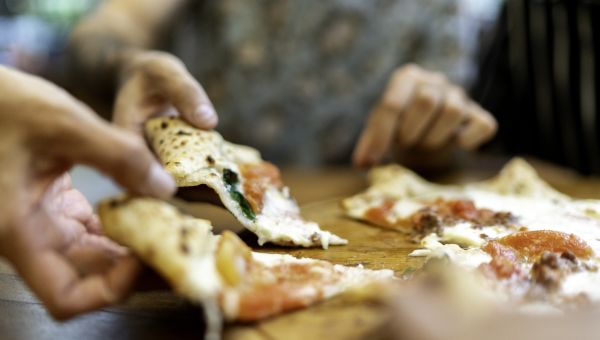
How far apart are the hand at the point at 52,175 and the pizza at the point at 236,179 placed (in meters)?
0.57

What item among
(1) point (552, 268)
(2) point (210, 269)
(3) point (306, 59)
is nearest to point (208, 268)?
(2) point (210, 269)

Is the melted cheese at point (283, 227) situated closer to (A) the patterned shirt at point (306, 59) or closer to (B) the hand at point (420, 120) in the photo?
(B) the hand at point (420, 120)

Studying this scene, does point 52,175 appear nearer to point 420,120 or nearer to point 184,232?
point 184,232

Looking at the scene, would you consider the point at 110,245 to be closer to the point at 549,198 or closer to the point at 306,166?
the point at 549,198

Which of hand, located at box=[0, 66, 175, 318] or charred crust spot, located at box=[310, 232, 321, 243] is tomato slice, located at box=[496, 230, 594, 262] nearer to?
charred crust spot, located at box=[310, 232, 321, 243]

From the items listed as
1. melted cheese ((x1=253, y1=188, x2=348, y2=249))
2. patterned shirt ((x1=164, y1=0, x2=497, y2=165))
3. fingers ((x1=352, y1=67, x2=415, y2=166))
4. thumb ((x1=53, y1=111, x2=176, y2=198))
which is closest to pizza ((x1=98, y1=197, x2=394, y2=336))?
thumb ((x1=53, y1=111, x2=176, y2=198))

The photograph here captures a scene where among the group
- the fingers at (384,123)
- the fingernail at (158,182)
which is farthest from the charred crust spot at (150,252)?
the fingers at (384,123)

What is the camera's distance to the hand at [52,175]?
40.8 inches

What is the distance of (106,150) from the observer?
3.46ft

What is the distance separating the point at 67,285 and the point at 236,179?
0.82m

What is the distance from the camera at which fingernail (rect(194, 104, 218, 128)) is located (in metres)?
1.98

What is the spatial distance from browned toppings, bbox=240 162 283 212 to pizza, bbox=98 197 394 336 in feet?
1.53

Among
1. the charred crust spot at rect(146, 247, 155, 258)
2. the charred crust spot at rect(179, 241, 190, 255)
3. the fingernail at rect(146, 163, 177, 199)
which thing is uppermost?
the fingernail at rect(146, 163, 177, 199)

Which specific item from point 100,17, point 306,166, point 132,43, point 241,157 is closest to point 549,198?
point 241,157
